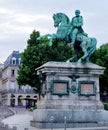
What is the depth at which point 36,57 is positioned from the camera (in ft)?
173

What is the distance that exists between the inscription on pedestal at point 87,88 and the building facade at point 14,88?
86620 mm

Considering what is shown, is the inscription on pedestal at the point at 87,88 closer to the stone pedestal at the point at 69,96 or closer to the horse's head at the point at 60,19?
the stone pedestal at the point at 69,96

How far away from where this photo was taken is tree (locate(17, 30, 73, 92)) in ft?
172

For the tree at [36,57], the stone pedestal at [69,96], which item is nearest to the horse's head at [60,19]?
the stone pedestal at [69,96]

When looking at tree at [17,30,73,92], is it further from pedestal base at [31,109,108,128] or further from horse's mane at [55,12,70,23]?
pedestal base at [31,109,108,128]

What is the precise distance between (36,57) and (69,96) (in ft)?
88.1

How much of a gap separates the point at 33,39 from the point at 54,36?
28.3m

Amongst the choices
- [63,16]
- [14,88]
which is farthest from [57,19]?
[14,88]

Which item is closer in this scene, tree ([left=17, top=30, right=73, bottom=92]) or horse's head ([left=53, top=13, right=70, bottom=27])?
horse's head ([left=53, top=13, right=70, bottom=27])

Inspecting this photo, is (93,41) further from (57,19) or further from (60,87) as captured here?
(60,87)

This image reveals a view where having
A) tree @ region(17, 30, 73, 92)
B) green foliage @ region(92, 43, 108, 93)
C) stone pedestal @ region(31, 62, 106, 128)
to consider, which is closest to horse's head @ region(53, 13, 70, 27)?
stone pedestal @ region(31, 62, 106, 128)

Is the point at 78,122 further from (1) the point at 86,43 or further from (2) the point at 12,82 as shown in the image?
(2) the point at 12,82

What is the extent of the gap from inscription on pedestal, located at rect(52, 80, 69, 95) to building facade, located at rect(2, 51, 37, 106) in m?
87.1

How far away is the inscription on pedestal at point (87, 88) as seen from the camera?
26.8 meters
